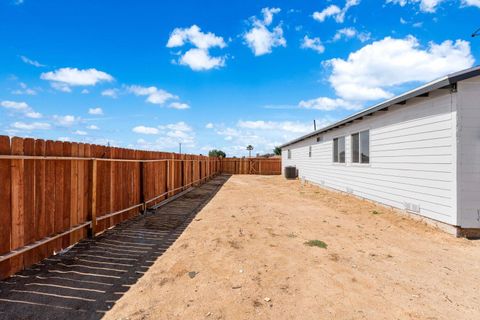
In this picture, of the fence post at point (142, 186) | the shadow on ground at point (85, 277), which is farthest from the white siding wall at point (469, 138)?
the fence post at point (142, 186)

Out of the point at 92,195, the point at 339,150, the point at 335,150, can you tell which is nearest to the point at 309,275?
the point at 92,195

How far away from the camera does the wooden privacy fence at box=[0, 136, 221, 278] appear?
10.7 ft

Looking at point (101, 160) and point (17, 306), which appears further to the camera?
point (101, 160)

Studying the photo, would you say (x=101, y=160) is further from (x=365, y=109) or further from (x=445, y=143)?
(x=365, y=109)

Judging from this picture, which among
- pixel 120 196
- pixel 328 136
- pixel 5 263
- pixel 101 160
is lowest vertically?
pixel 5 263

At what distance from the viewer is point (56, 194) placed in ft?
13.2

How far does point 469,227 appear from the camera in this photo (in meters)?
5.23

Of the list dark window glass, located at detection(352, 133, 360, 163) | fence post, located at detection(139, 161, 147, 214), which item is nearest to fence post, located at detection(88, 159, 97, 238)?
fence post, located at detection(139, 161, 147, 214)

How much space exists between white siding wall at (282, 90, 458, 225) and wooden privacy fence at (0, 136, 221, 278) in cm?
705

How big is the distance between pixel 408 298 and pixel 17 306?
4130mm

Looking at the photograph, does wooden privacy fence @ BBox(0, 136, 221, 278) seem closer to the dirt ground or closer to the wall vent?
the dirt ground

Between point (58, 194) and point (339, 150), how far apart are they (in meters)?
10.4

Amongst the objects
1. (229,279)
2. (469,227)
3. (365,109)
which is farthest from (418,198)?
(229,279)

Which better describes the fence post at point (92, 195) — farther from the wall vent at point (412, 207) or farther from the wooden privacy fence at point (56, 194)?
the wall vent at point (412, 207)
